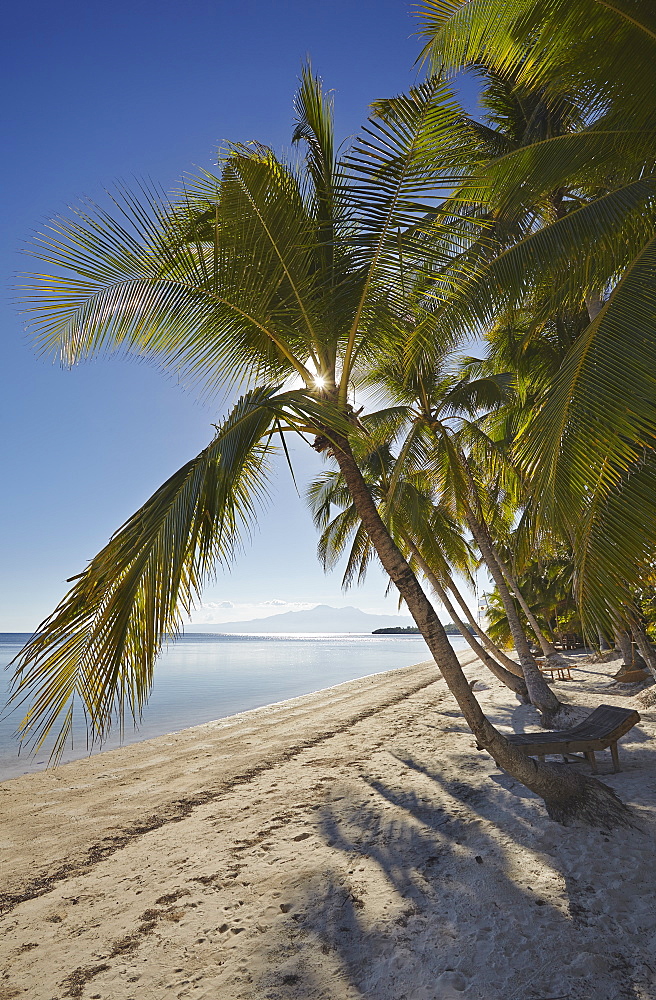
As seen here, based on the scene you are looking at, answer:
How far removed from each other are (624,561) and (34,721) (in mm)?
3214

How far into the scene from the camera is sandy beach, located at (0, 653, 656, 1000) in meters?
2.99

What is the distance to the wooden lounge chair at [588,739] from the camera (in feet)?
17.6

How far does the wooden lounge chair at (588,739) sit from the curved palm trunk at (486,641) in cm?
514

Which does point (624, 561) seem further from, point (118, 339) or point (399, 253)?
point (118, 339)

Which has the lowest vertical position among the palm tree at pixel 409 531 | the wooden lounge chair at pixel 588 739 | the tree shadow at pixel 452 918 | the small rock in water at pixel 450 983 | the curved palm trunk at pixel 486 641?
the small rock in water at pixel 450 983

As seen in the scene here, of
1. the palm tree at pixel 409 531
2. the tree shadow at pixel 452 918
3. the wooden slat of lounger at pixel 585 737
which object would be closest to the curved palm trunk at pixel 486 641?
the palm tree at pixel 409 531

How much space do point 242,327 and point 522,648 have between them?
7824mm

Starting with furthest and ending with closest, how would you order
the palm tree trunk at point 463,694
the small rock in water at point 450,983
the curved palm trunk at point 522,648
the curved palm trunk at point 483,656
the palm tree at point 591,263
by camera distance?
the curved palm trunk at point 483,656 → the curved palm trunk at point 522,648 → the palm tree trunk at point 463,694 → the palm tree at point 591,263 → the small rock in water at point 450,983

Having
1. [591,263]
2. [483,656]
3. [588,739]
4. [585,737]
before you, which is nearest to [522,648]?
[483,656]

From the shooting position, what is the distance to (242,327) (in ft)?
14.4

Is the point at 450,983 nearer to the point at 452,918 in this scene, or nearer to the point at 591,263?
the point at 452,918

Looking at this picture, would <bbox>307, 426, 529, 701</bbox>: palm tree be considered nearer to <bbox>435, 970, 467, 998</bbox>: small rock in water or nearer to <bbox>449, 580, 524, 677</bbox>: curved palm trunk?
<bbox>449, 580, 524, 677</bbox>: curved palm trunk

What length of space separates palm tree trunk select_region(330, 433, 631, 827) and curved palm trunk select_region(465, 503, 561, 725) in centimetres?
445

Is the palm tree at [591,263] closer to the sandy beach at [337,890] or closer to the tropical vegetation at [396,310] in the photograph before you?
the tropical vegetation at [396,310]
